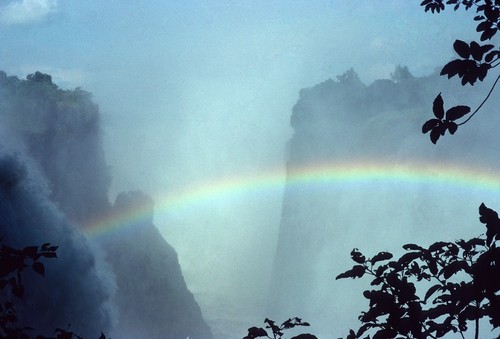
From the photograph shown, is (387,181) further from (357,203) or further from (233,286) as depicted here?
(233,286)

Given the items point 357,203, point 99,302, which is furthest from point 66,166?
point 357,203

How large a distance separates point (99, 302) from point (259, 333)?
152 ft

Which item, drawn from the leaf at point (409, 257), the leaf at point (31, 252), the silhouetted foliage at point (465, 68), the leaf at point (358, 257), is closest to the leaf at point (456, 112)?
the silhouetted foliage at point (465, 68)

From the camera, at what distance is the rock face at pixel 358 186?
9638cm

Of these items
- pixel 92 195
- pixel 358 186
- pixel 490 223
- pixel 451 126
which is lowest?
pixel 490 223

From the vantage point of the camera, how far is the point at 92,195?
67.4 m

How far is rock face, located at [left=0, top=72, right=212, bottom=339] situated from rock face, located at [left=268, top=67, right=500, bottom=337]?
4737 cm

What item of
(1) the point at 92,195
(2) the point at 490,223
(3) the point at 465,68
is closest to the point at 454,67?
(3) the point at 465,68

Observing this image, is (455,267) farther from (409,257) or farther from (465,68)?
(465,68)

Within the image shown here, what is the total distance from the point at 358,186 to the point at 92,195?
275 ft

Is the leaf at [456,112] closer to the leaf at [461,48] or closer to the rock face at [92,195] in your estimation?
the leaf at [461,48]

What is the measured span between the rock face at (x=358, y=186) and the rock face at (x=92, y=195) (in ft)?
155

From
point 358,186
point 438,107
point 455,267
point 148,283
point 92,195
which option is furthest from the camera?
point 358,186

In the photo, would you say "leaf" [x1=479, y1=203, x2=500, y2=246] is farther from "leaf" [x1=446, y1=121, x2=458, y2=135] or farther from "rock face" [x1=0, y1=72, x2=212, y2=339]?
"rock face" [x1=0, y1=72, x2=212, y2=339]
